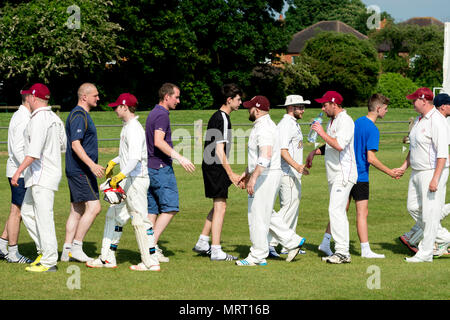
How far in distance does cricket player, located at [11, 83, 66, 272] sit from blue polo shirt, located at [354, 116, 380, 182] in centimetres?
387

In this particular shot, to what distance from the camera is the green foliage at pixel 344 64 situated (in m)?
62.3

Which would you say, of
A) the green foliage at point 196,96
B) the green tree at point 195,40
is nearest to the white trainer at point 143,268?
the green tree at point 195,40

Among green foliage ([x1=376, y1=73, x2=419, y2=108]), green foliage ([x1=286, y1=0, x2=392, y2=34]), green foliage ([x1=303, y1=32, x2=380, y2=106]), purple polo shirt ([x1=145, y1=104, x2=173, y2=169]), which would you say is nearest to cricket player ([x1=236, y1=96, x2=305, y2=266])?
purple polo shirt ([x1=145, y1=104, x2=173, y2=169])

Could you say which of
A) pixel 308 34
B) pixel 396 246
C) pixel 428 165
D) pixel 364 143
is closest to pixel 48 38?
pixel 396 246

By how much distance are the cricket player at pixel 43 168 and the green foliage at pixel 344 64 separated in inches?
2188

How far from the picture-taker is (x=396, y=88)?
65.0 meters

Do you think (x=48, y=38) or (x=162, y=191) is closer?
(x=162, y=191)

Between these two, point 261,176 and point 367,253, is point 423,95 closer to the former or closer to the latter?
point 367,253

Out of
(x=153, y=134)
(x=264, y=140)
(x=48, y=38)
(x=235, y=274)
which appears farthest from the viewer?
(x=48, y=38)

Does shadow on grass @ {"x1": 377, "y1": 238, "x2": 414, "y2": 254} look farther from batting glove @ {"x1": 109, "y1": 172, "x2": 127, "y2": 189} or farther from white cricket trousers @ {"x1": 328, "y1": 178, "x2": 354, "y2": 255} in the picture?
batting glove @ {"x1": 109, "y1": 172, "x2": 127, "y2": 189}

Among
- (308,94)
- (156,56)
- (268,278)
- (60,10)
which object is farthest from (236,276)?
(308,94)

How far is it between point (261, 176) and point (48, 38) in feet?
113

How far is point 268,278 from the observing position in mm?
7734

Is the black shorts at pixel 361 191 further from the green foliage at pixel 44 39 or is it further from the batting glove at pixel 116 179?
the green foliage at pixel 44 39
